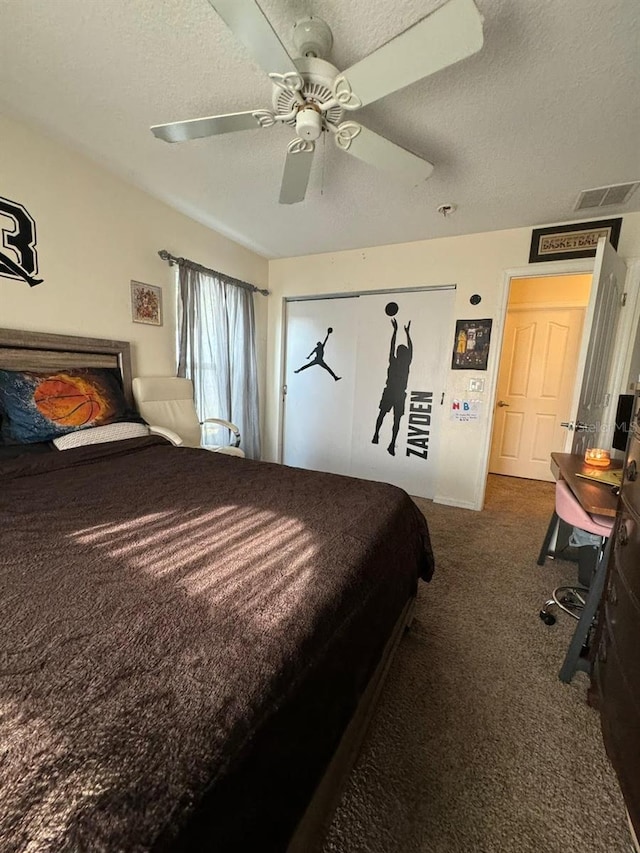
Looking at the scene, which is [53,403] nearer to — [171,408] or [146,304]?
[171,408]

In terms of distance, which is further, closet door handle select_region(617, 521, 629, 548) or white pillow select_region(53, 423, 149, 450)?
white pillow select_region(53, 423, 149, 450)

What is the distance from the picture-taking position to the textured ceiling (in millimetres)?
1302

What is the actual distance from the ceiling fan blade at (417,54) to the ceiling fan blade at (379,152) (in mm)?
131

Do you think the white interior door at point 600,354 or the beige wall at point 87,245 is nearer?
the beige wall at point 87,245

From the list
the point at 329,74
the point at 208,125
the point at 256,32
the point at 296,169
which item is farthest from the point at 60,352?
the point at 329,74

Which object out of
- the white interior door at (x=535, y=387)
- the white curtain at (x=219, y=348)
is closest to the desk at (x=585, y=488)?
the white interior door at (x=535, y=387)

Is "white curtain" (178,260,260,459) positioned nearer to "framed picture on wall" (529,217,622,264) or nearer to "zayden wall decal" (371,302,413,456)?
"zayden wall decal" (371,302,413,456)

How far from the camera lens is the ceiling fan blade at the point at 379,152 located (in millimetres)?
1516

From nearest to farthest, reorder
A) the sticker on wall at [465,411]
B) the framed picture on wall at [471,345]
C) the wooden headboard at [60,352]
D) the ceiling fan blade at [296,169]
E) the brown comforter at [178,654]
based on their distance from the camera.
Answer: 1. the brown comforter at [178,654]
2. the ceiling fan blade at [296,169]
3. the wooden headboard at [60,352]
4. the framed picture on wall at [471,345]
5. the sticker on wall at [465,411]

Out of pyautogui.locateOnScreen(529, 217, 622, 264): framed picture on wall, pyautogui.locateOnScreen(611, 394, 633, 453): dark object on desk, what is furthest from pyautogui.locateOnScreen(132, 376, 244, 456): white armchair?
pyautogui.locateOnScreen(529, 217, 622, 264): framed picture on wall

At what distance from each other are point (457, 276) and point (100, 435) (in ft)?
10.1

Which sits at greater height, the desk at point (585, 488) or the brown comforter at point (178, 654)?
the desk at point (585, 488)

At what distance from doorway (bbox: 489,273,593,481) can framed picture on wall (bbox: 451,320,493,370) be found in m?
1.32

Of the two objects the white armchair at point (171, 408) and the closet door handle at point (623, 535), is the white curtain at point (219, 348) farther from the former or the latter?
the closet door handle at point (623, 535)
